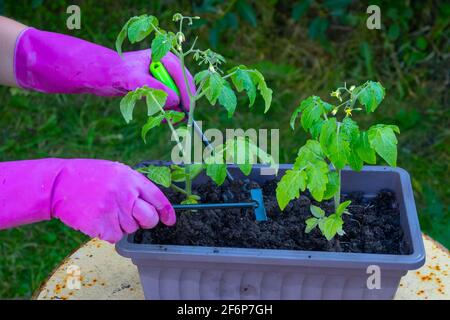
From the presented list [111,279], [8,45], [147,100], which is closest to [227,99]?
[147,100]

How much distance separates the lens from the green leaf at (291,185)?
1237 millimetres

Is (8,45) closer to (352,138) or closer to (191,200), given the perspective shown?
(191,200)

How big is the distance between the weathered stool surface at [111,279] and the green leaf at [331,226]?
0.69 ft

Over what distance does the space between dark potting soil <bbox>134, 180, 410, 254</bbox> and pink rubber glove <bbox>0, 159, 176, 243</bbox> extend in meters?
0.05

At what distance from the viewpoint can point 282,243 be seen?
1.29 m

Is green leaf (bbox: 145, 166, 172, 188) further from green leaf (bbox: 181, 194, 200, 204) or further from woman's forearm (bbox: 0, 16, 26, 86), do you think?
woman's forearm (bbox: 0, 16, 26, 86)

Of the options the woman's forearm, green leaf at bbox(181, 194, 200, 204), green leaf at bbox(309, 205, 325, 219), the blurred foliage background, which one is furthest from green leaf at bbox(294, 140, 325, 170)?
the blurred foliage background

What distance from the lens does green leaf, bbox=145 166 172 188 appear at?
1.34 m

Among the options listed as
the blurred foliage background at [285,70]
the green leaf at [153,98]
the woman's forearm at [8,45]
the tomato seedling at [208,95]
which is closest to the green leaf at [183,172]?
the tomato seedling at [208,95]

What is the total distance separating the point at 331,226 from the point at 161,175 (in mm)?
306

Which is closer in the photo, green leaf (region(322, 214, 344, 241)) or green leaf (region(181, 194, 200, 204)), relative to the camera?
green leaf (region(322, 214, 344, 241))

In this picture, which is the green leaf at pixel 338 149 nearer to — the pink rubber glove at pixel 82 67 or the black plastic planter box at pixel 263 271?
the black plastic planter box at pixel 263 271
